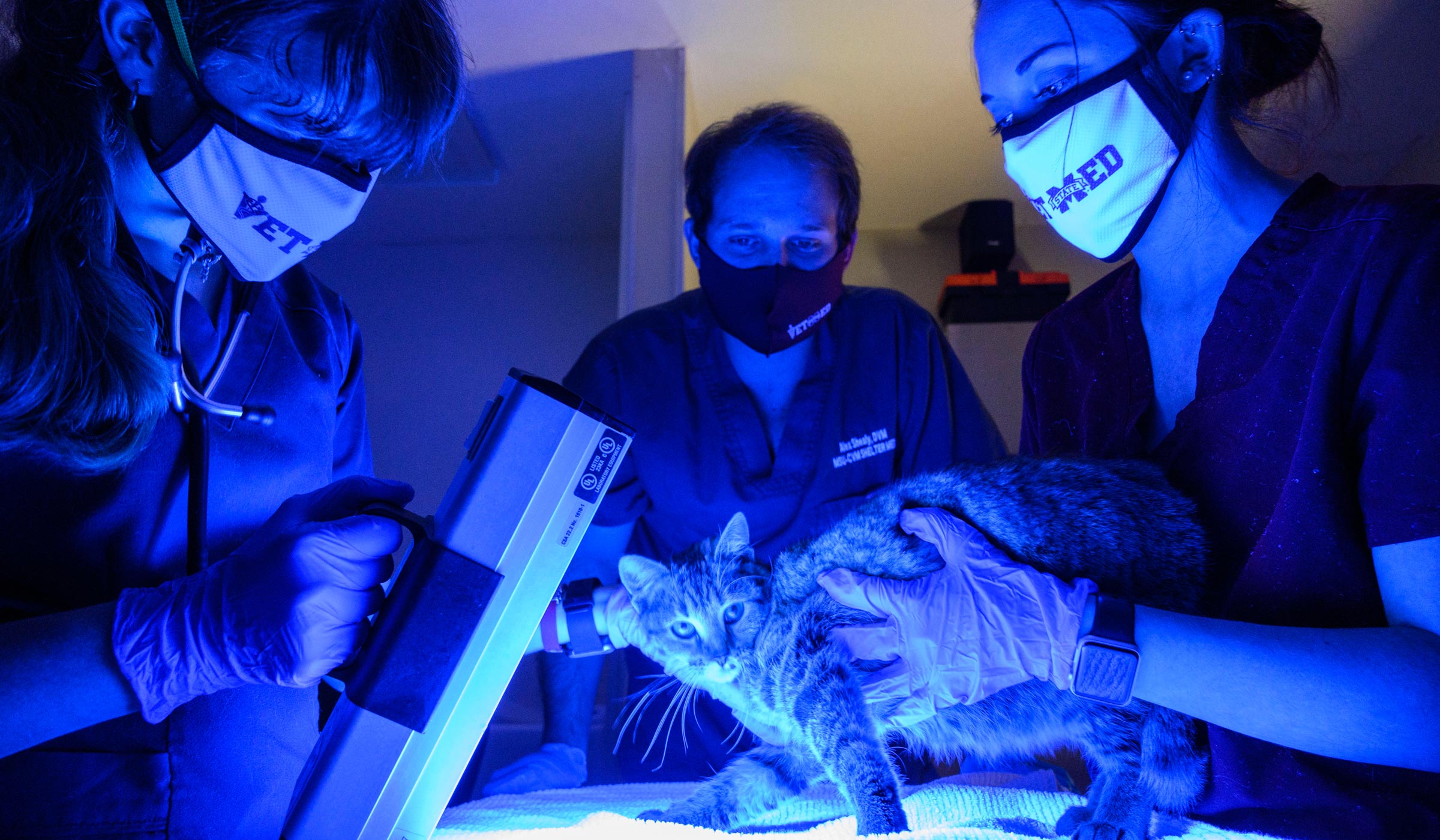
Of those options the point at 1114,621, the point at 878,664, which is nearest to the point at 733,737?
the point at 878,664

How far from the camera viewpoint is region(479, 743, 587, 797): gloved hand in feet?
5.73

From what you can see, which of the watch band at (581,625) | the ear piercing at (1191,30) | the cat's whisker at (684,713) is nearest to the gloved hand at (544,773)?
the cat's whisker at (684,713)

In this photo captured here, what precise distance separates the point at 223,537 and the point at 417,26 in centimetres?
84

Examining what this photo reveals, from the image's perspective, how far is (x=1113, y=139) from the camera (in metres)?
1.15

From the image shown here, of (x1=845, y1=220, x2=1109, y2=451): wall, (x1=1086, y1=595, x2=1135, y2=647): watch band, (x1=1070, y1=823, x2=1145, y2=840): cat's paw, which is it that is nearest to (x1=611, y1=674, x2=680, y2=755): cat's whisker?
(x1=1070, y1=823, x2=1145, y2=840): cat's paw

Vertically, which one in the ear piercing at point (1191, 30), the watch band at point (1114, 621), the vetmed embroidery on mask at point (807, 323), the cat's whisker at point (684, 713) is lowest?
the cat's whisker at point (684, 713)

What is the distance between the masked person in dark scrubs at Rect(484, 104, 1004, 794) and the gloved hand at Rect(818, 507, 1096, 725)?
573 millimetres

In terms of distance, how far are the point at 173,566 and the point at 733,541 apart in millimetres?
943

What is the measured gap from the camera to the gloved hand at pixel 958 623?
1.05m

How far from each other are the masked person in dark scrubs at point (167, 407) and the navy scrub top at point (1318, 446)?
3.82ft

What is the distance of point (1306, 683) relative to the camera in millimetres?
909

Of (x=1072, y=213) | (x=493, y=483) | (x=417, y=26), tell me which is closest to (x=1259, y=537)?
(x=1072, y=213)

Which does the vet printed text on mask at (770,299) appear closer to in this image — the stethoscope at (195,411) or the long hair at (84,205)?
the long hair at (84,205)

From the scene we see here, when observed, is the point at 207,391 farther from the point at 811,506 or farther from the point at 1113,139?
the point at 1113,139
